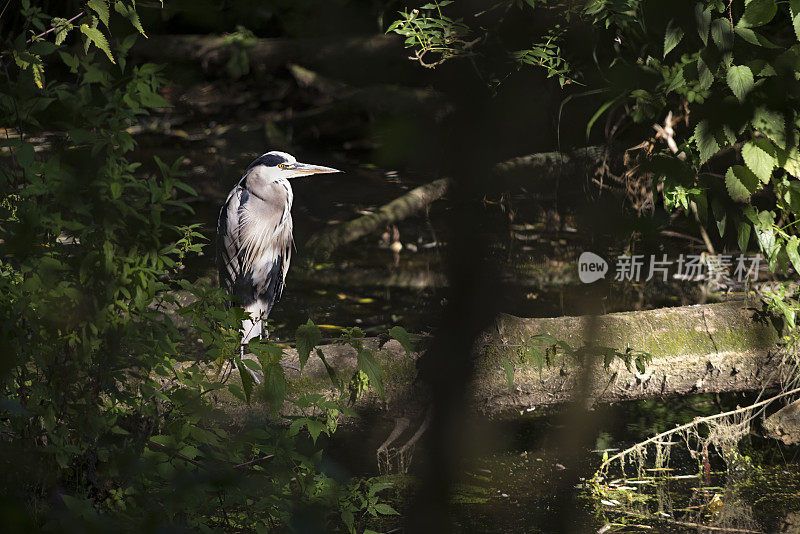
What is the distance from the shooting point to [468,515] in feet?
6.40

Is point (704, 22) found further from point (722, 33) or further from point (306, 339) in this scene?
point (306, 339)

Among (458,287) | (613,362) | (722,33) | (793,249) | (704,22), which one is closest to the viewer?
(458,287)

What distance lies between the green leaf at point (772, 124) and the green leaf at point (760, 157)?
3.2 inches

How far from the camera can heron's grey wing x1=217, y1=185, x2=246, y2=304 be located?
238 centimetres

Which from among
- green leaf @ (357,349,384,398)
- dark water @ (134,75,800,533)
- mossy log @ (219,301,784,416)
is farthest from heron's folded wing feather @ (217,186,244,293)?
green leaf @ (357,349,384,398)

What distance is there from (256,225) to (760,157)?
49.8 inches

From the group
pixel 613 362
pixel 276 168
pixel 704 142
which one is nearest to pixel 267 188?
pixel 276 168

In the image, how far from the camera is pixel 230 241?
2.40 meters

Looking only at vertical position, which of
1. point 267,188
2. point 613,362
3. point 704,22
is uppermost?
point 704,22

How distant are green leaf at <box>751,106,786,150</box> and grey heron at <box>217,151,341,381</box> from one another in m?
1.10

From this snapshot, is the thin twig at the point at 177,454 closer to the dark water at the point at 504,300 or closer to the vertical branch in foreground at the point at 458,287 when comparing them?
the dark water at the point at 504,300

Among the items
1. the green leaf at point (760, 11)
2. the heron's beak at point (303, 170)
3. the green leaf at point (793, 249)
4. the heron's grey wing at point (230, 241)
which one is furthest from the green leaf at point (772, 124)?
the heron's grey wing at point (230, 241)

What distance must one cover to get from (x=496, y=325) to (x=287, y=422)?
0.51m

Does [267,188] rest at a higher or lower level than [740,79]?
lower
